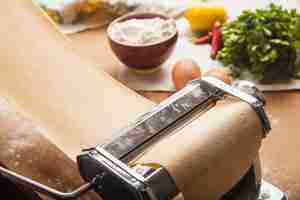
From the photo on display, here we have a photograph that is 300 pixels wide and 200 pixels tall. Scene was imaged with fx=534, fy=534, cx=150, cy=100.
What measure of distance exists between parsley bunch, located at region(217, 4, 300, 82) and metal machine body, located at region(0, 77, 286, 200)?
368 millimetres

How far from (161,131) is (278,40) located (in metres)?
0.50

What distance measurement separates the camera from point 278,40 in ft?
3.23

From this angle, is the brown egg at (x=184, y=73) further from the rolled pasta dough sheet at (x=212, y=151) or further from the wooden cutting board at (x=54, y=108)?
the rolled pasta dough sheet at (x=212, y=151)

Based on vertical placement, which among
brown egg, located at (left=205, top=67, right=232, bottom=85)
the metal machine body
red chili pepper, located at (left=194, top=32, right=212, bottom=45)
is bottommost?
red chili pepper, located at (left=194, top=32, right=212, bottom=45)

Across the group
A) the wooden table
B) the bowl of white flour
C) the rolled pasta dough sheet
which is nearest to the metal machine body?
the rolled pasta dough sheet

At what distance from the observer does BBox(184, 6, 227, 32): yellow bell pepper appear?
1.14 m

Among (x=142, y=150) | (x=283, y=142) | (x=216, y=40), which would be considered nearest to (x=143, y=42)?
(x=216, y=40)

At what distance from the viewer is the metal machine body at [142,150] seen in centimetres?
49

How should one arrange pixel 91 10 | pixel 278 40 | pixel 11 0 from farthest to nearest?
pixel 91 10 < pixel 278 40 < pixel 11 0

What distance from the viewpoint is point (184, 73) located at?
958 millimetres

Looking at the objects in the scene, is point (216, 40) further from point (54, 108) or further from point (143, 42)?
point (54, 108)

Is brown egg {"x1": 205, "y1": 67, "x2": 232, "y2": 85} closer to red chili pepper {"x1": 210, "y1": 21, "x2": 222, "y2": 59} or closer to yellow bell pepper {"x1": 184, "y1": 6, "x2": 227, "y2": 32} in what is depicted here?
red chili pepper {"x1": 210, "y1": 21, "x2": 222, "y2": 59}

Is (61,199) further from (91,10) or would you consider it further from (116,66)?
(91,10)

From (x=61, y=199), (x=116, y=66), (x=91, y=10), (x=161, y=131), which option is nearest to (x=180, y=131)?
(x=161, y=131)
